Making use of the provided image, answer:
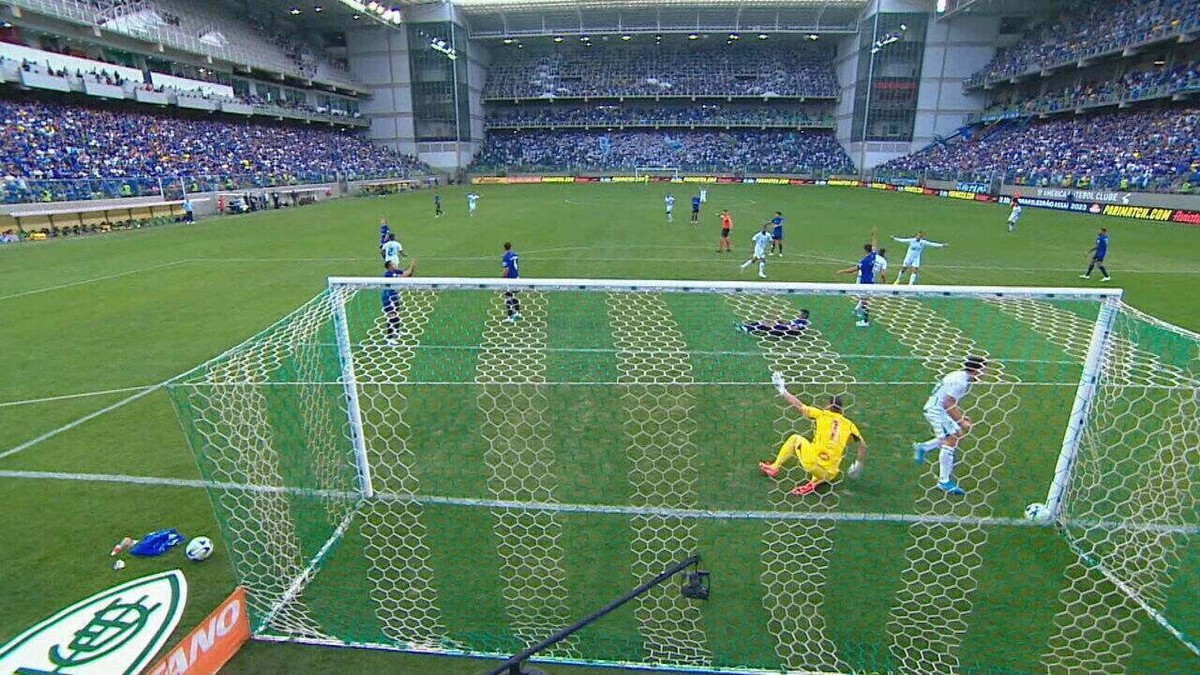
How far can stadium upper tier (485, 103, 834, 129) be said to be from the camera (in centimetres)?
6856

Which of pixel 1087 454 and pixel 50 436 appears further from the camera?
pixel 50 436

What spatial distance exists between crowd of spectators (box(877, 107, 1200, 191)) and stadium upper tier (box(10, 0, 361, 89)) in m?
54.2

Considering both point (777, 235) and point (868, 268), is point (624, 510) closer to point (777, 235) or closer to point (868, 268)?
point (868, 268)

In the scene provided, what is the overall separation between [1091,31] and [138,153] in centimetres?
6577

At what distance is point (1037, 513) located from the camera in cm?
581

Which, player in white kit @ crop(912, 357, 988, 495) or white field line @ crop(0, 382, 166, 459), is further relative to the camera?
white field line @ crop(0, 382, 166, 459)

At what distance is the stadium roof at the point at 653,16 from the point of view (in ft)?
199

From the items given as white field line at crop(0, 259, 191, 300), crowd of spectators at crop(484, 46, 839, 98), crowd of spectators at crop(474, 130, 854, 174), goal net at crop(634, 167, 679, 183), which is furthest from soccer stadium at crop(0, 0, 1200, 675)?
crowd of spectators at crop(484, 46, 839, 98)

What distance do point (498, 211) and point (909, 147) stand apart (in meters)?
45.5

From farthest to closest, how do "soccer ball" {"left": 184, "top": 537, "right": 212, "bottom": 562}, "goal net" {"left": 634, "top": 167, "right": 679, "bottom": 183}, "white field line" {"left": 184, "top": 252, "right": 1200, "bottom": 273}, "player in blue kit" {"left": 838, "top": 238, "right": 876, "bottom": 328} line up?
"goal net" {"left": 634, "top": 167, "right": 679, "bottom": 183}, "white field line" {"left": 184, "top": 252, "right": 1200, "bottom": 273}, "player in blue kit" {"left": 838, "top": 238, "right": 876, "bottom": 328}, "soccer ball" {"left": 184, "top": 537, "right": 212, "bottom": 562}

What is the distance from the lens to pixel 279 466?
5.65m

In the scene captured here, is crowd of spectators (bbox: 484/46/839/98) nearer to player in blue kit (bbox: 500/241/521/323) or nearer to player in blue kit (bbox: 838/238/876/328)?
player in blue kit (bbox: 838/238/876/328)

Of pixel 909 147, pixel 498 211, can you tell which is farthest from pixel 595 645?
pixel 909 147

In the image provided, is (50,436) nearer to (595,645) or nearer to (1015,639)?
(595,645)
